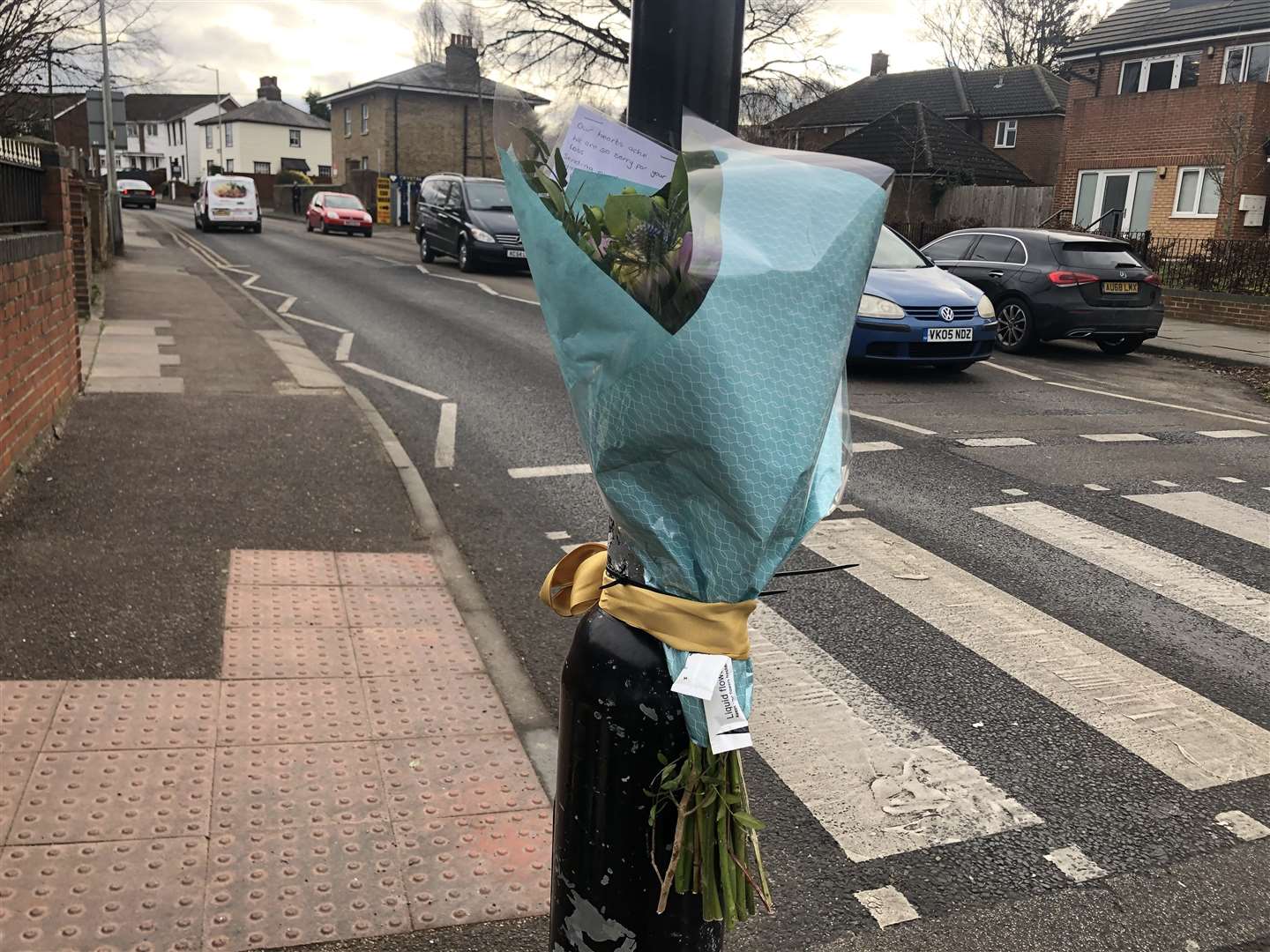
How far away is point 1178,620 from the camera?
494 cm

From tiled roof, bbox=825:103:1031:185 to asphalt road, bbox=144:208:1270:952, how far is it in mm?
28216

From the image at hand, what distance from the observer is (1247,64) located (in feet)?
91.2

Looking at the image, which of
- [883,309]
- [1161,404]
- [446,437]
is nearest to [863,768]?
[446,437]

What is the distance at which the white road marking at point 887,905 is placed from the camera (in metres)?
2.89

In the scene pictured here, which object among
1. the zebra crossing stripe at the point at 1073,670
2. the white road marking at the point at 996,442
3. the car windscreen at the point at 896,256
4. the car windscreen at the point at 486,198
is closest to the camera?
the zebra crossing stripe at the point at 1073,670

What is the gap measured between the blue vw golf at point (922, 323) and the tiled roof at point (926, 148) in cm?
2546

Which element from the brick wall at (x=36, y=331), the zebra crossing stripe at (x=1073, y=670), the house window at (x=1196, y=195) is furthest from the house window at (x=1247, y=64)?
the brick wall at (x=36, y=331)

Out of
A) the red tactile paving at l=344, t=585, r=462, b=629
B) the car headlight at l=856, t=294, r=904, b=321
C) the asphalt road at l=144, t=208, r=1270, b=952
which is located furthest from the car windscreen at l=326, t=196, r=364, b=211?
the red tactile paving at l=344, t=585, r=462, b=629

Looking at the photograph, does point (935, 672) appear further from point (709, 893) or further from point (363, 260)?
point (363, 260)

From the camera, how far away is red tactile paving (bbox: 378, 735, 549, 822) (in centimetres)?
329

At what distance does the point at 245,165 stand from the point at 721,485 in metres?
89.8

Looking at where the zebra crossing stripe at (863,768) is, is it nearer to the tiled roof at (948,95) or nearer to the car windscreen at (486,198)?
the car windscreen at (486,198)

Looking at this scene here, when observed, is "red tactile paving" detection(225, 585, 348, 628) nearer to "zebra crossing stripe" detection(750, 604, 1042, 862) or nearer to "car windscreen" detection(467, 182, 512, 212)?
"zebra crossing stripe" detection(750, 604, 1042, 862)

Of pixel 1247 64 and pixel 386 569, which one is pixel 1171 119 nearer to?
pixel 1247 64
